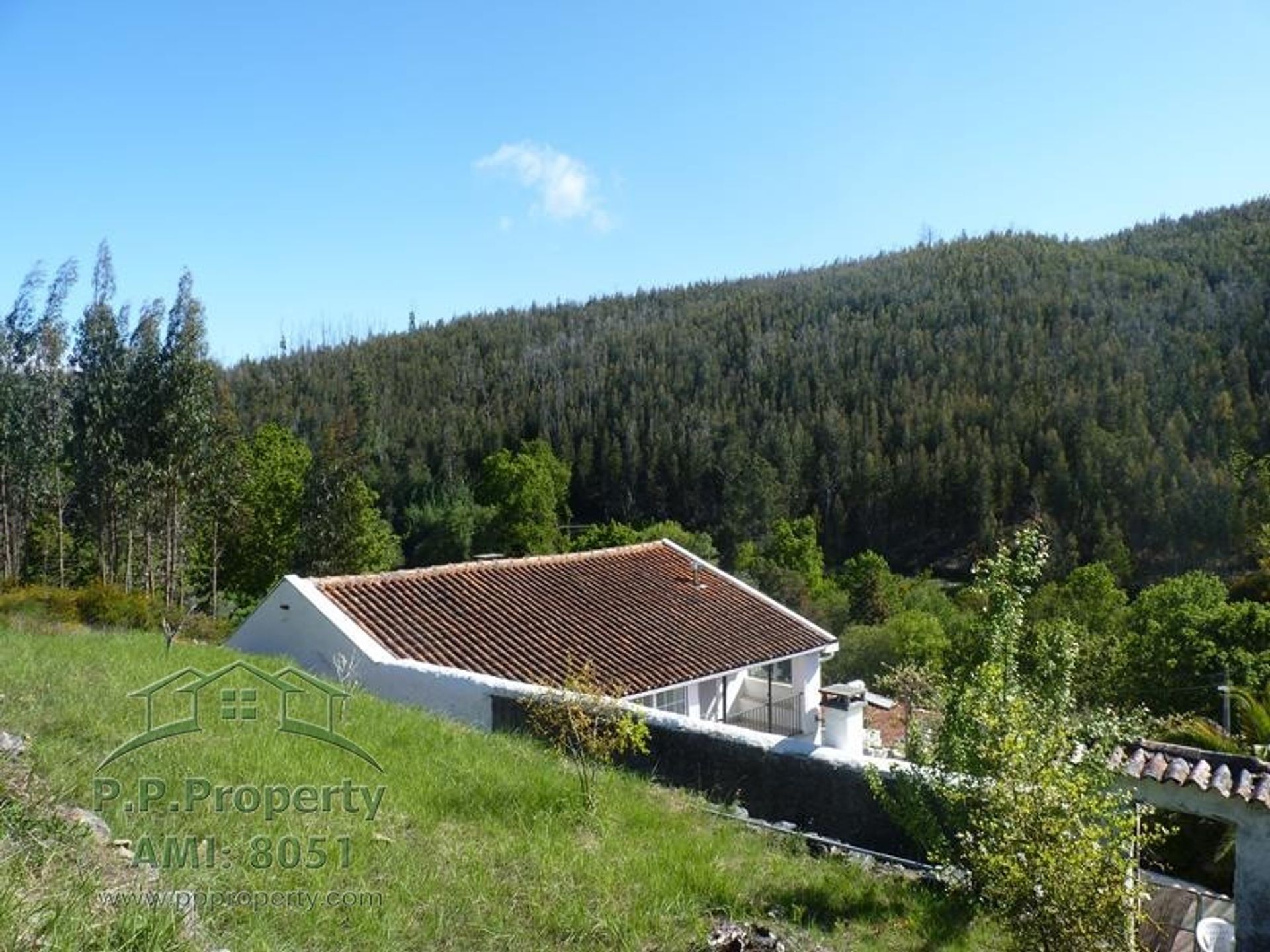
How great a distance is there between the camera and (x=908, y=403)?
284ft

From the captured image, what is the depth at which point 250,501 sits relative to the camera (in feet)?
137

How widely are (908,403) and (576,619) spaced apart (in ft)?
247

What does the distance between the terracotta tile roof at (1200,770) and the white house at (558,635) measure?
606 centimetres

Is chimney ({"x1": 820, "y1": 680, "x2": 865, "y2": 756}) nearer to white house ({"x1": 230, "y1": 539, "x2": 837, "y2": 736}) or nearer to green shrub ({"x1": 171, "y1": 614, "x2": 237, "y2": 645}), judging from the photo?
white house ({"x1": 230, "y1": 539, "x2": 837, "y2": 736})

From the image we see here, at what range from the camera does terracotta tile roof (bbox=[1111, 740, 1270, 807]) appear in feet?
21.5

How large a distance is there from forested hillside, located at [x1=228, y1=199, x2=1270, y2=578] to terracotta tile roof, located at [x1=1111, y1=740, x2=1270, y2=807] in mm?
A: 53465

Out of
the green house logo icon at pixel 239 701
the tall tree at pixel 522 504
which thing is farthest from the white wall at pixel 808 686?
the tall tree at pixel 522 504

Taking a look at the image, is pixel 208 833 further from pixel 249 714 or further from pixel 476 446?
pixel 476 446

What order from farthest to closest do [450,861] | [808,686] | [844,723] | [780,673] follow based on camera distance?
[780,673] → [808,686] → [844,723] → [450,861]

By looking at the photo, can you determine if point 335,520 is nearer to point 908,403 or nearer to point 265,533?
point 265,533

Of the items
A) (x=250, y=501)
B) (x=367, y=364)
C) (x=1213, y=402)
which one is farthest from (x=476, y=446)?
(x=1213, y=402)

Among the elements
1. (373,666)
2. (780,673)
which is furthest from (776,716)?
(373,666)

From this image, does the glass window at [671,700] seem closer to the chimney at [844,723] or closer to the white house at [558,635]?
the white house at [558,635]

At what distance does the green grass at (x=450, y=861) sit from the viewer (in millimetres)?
4566
